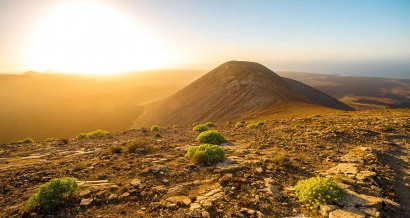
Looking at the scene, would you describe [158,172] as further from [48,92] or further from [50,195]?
[48,92]

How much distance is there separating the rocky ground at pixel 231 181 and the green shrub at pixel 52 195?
0.23 metres

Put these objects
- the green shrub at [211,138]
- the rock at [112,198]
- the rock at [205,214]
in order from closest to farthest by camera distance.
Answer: the rock at [205,214]
the rock at [112,198]
the green shrub at [211,138]

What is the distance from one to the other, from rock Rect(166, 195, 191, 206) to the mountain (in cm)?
2643

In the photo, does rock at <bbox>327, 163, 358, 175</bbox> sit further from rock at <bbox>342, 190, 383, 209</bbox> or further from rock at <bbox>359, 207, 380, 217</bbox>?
rock at <bbox>359, 207, 380, 217</bbox>

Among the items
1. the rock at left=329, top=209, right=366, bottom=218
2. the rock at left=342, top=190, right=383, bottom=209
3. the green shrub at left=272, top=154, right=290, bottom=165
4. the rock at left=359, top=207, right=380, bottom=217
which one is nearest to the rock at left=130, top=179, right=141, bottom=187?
the green shrub at left=272, top=154, right=290, bottom=165

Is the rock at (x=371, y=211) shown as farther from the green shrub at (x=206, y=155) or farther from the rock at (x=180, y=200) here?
the green shrub at (x=206, y=155)

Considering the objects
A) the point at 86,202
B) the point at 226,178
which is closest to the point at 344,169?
the point at 226,178

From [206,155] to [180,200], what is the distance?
2704 millimetres

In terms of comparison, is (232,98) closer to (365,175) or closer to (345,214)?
(365,175)

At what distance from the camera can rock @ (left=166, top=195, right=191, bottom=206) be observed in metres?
5.43

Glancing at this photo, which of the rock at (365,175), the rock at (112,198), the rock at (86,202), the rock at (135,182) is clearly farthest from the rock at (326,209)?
the rock at (86,202)

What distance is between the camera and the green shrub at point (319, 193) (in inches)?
209

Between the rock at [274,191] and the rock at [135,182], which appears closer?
the rock at [274,191]

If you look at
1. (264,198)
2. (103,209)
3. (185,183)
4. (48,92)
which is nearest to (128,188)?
(103,209)
